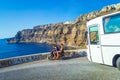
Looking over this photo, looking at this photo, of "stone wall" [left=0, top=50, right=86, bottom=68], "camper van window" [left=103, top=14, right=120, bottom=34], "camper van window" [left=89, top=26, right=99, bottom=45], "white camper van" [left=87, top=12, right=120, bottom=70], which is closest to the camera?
"camper van window" [left=103, top=14, right=120, bottom=34]

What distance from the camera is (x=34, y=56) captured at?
23344 millimetres

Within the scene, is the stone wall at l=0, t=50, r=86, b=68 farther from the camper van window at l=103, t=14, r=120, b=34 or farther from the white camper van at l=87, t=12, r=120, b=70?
the camper van window at l=103, t=14, r=120, b=34

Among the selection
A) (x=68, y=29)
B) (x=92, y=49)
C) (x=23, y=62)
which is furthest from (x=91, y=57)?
(x=68, y=29)

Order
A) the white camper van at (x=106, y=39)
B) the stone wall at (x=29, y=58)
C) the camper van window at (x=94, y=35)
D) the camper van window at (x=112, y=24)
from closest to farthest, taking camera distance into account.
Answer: the camper van window at (x=112, y=24)
the white camper van at (x=106, y=39)
the camper van window at (x=94, y=35)
the stone wall at (x=29, y=58)

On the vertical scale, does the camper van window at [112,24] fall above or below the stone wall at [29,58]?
above

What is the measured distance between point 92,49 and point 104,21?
239cm

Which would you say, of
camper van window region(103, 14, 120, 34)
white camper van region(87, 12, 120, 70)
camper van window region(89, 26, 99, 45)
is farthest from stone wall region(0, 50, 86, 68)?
camper van window region(103, 14, 120, 34)

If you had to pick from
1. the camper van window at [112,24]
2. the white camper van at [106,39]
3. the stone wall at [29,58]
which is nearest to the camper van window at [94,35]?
the white camper van at [106,39]

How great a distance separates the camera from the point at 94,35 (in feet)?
47.6

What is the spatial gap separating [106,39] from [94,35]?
5.22ft

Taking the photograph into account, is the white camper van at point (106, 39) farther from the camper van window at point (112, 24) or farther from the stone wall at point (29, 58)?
the stone wall at point (29, 58)

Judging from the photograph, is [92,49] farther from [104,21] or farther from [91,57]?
[104,21]

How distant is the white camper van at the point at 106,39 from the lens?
12.3m

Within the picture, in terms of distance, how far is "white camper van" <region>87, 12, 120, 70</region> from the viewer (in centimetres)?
1229
